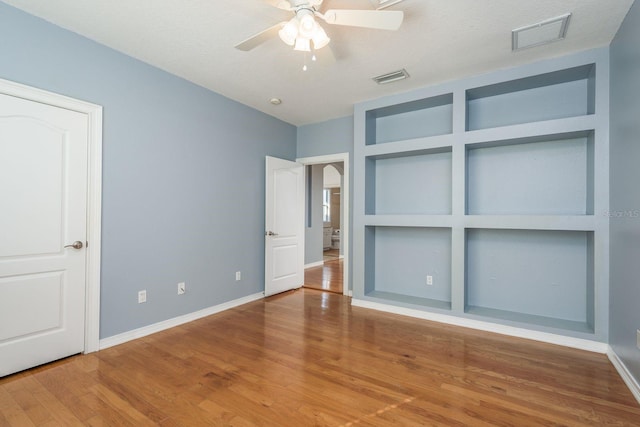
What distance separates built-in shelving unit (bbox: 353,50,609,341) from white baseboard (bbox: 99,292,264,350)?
1.62m

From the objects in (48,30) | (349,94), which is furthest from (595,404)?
(48,30)

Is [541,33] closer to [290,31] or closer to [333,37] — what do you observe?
[333,37]

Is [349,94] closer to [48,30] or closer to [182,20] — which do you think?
[182,20]

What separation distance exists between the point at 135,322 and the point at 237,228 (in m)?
1.57

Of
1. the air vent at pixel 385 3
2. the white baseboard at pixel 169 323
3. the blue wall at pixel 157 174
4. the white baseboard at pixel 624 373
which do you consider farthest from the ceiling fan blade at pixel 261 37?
the white baseboard at pixel 624 373

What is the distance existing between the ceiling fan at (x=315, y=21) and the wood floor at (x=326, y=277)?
367 centimetres

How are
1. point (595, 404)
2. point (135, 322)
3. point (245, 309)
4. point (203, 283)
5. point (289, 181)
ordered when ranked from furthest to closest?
point (289, 181), point (245, 309), point (203, 283), point (135, 322), point (595, 404)

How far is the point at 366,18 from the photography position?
187 cm

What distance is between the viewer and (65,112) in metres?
2.45

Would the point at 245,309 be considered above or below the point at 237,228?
below

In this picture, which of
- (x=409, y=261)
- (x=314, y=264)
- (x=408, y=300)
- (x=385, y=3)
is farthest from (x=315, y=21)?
(x=314, y=264)

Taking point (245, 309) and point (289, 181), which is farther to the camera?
point (289, 181)

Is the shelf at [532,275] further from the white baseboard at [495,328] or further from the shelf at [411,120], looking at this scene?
the shelf at [411,120]

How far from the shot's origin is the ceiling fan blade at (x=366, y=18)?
1.83 meters
